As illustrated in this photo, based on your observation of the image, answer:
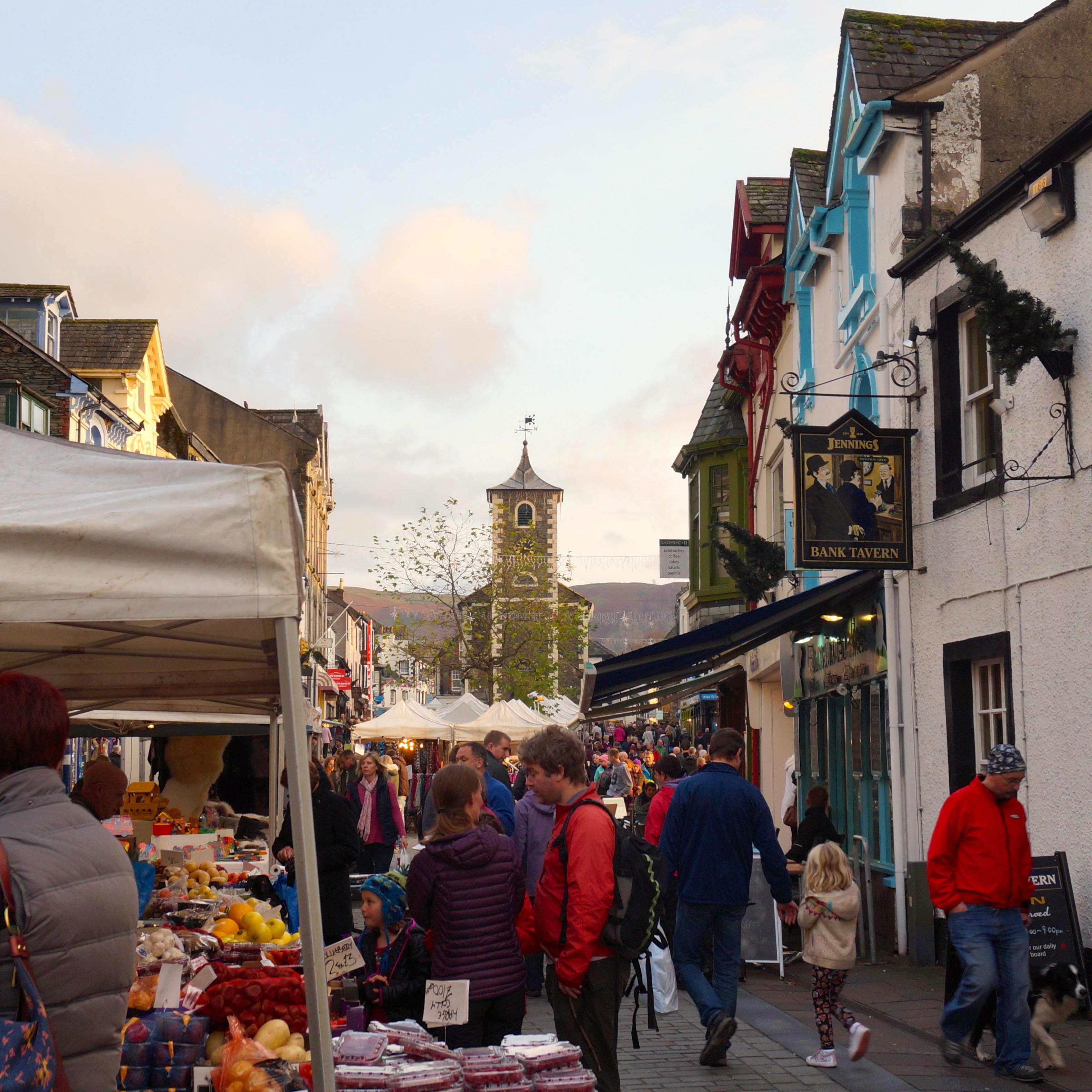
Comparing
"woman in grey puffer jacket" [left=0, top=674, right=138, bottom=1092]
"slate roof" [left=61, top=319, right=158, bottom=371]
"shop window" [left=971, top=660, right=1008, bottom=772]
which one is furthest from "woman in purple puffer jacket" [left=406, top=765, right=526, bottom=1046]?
"slate roof" [left=61, top=319, right=158, bottom=371]

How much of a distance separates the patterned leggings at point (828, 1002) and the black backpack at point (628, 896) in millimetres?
2571

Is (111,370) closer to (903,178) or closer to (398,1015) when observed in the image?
(903,178)

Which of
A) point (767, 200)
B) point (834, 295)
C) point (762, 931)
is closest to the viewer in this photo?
point (762, 931)

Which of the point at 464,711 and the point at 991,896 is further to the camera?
the point at 464,711

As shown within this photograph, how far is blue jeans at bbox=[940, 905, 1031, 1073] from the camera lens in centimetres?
696

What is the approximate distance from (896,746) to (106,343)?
85.4ft

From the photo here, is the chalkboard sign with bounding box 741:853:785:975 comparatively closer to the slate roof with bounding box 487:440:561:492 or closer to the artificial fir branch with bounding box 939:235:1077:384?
the artificial fir branch with bounding box 939:235:1077:384

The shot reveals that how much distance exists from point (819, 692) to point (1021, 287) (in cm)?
746

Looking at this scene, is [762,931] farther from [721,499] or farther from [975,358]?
[721,499]

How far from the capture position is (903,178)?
12.6 meters

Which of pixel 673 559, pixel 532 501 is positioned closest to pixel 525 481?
pixel 532 501

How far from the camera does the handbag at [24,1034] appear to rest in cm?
285

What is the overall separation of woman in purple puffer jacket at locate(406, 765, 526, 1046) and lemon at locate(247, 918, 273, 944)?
1728mm

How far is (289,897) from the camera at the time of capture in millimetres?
9211
